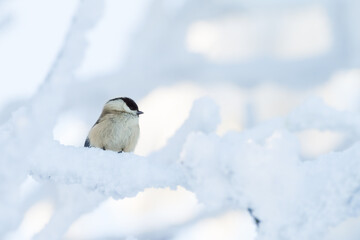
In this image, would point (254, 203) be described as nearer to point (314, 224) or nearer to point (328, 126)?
point (314, 224)

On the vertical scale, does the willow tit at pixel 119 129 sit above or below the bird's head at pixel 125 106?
below

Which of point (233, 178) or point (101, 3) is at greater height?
point (101, 3)

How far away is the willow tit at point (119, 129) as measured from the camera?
4.36 feet

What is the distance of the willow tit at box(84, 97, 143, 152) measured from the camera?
1.33 meters

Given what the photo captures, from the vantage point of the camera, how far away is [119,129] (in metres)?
1.33

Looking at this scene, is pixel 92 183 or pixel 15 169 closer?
pixel 15 169

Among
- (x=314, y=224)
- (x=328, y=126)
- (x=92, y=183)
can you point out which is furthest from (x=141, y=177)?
(x=328, y=126)

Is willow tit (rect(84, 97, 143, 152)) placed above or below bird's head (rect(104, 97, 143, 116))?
below

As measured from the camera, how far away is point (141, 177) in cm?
57

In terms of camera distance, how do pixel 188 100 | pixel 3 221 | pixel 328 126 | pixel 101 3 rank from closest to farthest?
pixel 3 221 < pixel 101 3 < pixel 328 126 < pixel 188 100

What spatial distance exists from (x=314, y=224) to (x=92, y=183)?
236mm

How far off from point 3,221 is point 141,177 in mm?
208

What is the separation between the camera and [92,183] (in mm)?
555

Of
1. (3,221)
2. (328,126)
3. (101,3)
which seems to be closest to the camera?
(3,221)
